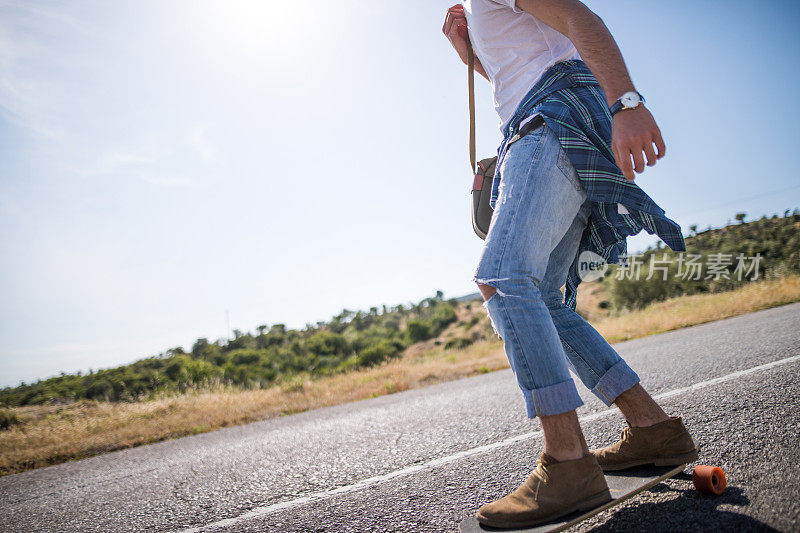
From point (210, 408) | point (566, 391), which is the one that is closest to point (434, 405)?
point (566, 391)

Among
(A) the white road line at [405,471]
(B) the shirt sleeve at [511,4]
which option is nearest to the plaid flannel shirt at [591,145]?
(B) the shirt sleeve at [511,4]

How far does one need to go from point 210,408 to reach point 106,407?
3.45 m

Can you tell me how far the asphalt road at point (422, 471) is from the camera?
136 cm

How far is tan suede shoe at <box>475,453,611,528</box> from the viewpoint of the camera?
4.02 ft

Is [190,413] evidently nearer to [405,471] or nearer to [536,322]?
[405,471]

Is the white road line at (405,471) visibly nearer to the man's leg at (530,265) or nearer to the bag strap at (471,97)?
the man's leg at (530,265)

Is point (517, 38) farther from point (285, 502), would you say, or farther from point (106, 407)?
point (106, 407)

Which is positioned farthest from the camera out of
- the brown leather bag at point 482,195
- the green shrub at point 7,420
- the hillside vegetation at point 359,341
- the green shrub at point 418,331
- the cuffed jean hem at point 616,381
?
the green shrub at point 418,331

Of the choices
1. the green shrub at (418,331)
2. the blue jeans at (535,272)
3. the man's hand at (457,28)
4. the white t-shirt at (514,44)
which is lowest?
the green shrub at (418,331)

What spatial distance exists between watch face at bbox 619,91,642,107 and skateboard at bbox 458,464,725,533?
117 cm

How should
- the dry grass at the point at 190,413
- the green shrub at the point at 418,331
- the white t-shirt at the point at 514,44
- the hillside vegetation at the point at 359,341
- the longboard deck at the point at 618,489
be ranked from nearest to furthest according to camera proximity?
the longboard deck at the point at 618,489 → the white t-shirt at the point at 514,44 → the dry grass at the point at 190,413 → the hillside vegetation at the point at 359,341 → the green shrub at the point at 418,331

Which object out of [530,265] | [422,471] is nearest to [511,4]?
[530,265]

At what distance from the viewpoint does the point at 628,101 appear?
1.35 metres

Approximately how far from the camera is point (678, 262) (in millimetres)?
24234
